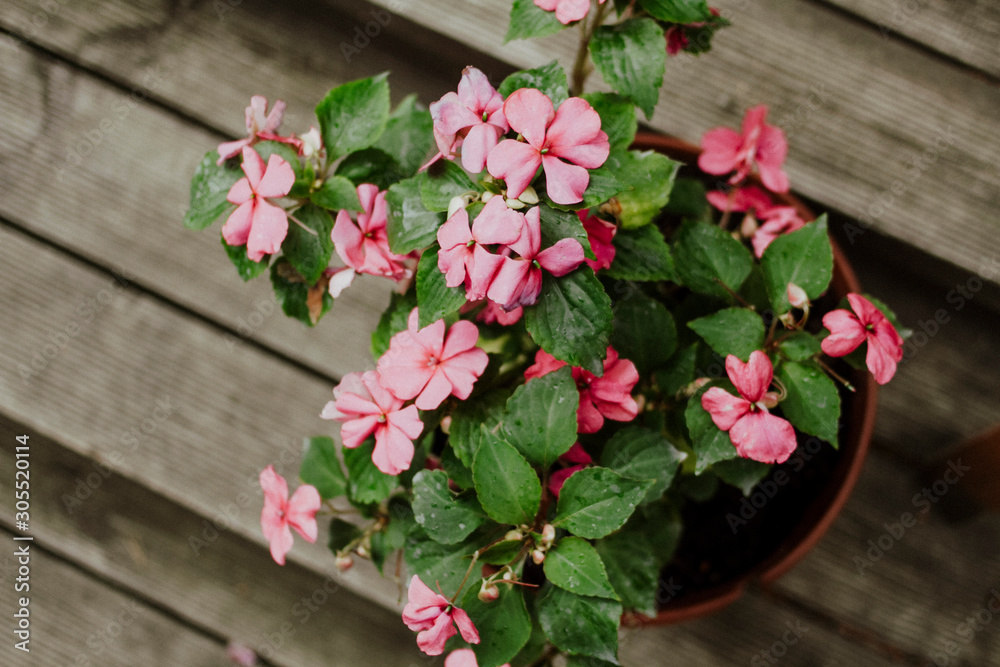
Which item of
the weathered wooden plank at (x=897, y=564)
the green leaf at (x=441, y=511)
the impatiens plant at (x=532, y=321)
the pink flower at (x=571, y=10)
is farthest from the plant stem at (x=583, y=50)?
the weathered wooden plank at (x=897, y=564)

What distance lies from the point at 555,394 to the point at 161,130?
983mm

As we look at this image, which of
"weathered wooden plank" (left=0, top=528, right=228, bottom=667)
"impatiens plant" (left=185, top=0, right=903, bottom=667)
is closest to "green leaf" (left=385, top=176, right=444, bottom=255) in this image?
"impatiens plant" (left=185, top=0, right=903, bottom=667)

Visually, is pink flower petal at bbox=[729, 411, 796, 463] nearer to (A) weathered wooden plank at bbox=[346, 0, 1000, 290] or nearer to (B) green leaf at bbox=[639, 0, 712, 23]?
(B) green leaf at bbox=[639, 0, 712, 23]

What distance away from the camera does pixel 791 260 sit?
2.46ft

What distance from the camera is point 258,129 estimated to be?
735mm

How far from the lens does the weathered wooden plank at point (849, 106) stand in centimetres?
110

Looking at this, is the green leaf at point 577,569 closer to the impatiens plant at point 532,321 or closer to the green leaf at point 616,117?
the impatiens plant at point 532,321

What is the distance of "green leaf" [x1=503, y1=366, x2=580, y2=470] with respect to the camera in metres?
0.66

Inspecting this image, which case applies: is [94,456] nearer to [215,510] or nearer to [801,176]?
[215,510]

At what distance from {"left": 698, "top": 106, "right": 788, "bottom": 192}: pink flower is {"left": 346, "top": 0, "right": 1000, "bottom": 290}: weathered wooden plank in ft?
0.73

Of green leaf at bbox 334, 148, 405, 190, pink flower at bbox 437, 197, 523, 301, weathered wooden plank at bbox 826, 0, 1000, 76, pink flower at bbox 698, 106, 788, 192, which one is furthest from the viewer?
weathered wooden plank at bbox 826, 0, 1000, 76

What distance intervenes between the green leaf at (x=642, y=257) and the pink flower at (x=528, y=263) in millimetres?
140

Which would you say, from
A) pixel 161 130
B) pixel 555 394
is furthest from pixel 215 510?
pixel 555 394

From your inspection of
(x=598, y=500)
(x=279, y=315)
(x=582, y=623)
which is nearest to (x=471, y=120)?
(x=598, y=500)
